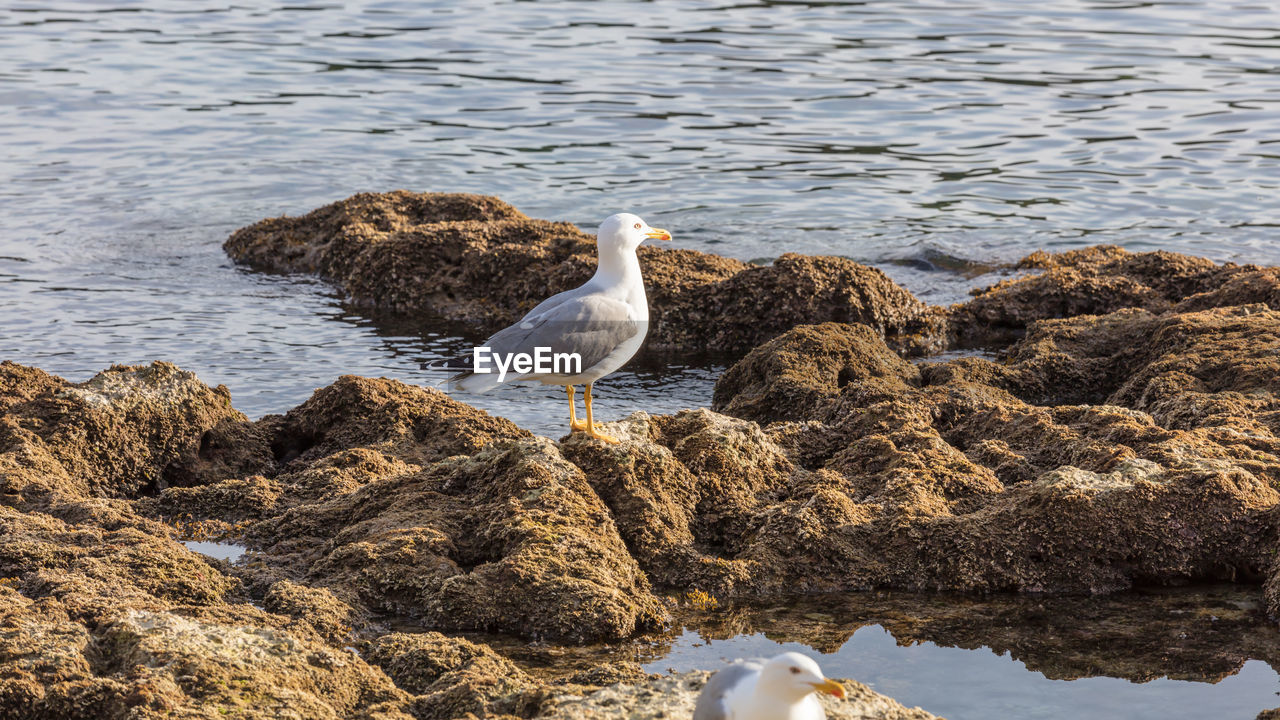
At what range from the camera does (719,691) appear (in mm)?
3387

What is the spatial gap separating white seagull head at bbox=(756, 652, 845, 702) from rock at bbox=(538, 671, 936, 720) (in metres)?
0.54

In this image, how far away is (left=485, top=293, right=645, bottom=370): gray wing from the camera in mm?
5773

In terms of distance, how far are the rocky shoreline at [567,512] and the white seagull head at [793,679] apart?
1.93ft

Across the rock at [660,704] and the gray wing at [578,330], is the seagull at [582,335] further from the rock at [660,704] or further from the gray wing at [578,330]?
the rock at [660,704]

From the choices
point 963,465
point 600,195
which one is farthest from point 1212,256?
point 963,465

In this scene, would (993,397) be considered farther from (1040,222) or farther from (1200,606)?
(1040,222)

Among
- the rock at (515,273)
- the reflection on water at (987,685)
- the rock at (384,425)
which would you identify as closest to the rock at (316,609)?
the reflection on water at (987,685)

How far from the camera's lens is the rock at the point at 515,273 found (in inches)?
377

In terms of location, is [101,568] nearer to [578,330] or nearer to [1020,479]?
[578,330]

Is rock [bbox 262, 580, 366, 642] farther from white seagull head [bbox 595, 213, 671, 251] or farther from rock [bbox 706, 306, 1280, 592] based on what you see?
white seagull head [bbox 595, 213, 671, 251]

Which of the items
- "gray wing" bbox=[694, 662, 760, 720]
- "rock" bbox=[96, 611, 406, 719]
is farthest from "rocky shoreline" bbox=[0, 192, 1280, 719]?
"gray wing" bbox=[694, 662, 760, 720]

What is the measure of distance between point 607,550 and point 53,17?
22.9 m

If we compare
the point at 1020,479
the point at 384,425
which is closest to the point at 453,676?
the point at 384,425

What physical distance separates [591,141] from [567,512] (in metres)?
12.0
